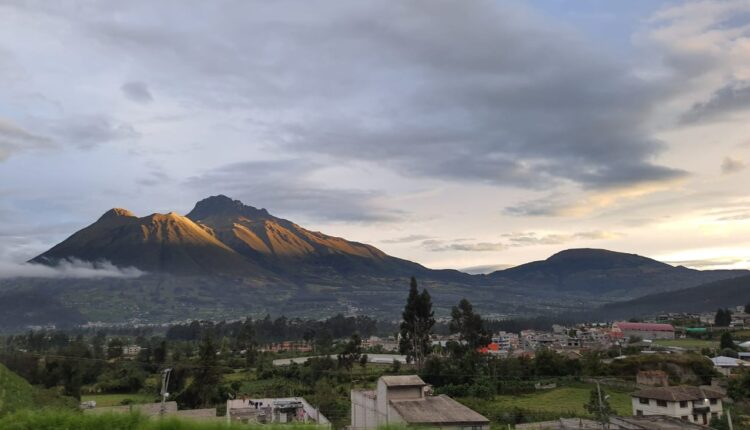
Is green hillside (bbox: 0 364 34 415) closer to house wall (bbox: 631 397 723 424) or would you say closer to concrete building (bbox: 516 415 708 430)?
concrete building (bbox: 516 415 708 430)

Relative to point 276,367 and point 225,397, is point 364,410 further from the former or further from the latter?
point 276,367

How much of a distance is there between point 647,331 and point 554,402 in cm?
7775

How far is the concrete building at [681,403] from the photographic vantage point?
3444 cm

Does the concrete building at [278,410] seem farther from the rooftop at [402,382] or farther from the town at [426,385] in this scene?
the rooftop at [402,382]

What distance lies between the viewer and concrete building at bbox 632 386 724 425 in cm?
3444

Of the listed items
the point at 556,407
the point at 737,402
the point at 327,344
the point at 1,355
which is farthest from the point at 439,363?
the point at 1,355

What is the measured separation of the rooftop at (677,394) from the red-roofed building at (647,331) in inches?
2648

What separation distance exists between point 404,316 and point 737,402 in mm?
29435

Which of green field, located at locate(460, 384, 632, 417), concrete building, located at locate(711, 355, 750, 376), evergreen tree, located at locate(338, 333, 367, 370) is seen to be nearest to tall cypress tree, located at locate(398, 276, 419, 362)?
evergreen tree, located at locate(338, 333, 367, 370)

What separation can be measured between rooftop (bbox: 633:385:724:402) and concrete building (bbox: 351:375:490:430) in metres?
15.6

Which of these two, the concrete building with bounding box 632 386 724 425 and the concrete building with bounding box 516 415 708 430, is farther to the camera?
the concrete building with bounding box 632 386 724 425

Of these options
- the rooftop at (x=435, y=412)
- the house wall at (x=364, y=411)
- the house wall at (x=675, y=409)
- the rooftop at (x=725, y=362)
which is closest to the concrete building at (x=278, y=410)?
the house wall at (x=364, y=411)

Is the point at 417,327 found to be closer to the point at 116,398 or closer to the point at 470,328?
the point at 470,328

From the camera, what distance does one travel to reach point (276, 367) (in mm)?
60969
